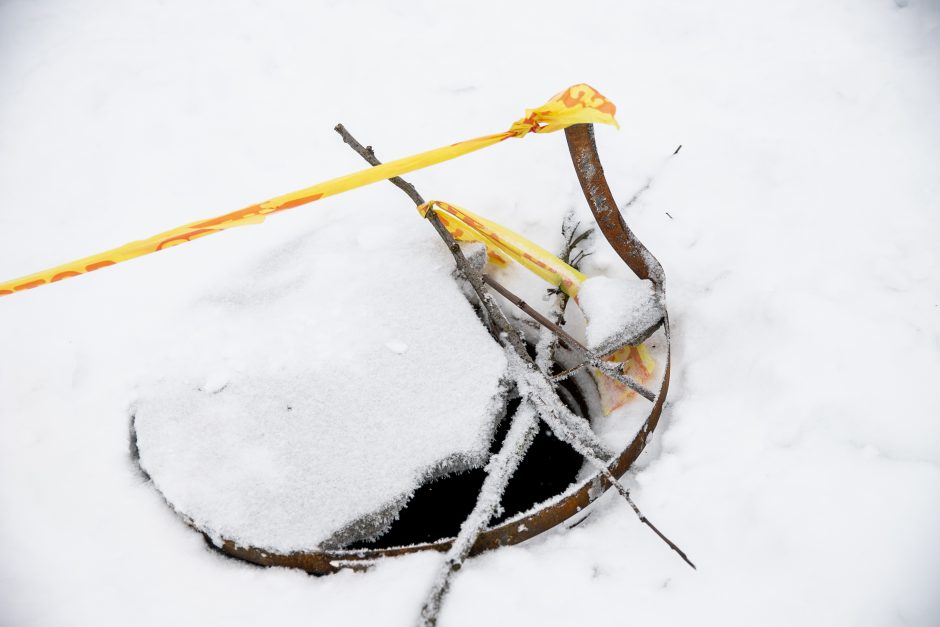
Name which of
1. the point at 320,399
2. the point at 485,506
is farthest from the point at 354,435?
the point at 485,506

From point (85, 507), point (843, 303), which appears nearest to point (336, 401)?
point (85, 507)

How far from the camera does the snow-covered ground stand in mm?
1283

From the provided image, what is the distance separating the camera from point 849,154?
1864 mm

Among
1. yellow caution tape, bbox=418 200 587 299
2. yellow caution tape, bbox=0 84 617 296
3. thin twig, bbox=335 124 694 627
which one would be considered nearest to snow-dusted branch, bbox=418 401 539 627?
thin twig, bbox=335 124 694 627

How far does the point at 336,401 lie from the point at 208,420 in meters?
0.35

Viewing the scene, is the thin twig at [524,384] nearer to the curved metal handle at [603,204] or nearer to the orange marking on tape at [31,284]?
the curved metal handle at [603,204]

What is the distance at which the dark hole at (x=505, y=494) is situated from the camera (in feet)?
5.57

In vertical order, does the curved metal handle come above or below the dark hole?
above

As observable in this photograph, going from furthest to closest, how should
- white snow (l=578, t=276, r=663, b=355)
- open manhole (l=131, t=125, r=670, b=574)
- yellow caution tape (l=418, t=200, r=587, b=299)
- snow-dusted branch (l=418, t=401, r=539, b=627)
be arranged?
yellow caution tape (l=418, t=200, r=587, b=299) < white snow (l=578, t=276, r=663, b=355) < open manhole (l=131, t=125, r=670, b=574) < snow-dusted branch (l=418, t=401, r=539, b=627)

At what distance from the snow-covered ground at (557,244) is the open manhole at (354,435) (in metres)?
0.09

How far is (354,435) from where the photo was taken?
1.50 metres

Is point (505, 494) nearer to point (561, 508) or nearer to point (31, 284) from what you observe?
point (561, 508)

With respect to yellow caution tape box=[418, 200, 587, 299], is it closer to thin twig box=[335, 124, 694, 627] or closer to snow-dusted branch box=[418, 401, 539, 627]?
thin twig box=[335, 124, 694, 627]

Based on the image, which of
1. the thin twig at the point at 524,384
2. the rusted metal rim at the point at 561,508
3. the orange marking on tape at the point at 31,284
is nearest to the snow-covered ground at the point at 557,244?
the rusted metal rim at the point at 561,508
